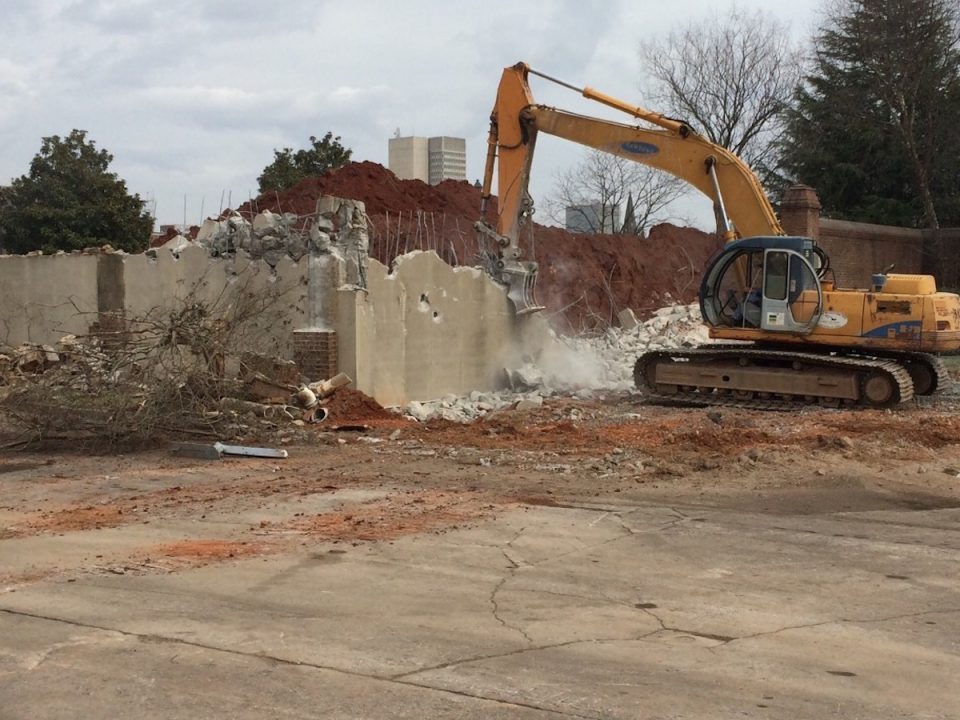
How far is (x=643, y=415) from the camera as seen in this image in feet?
50.3

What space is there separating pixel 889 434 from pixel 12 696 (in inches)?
410

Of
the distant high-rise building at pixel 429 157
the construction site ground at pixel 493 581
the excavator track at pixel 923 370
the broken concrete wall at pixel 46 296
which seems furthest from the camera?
the distant high-rise building at pixel 429 157

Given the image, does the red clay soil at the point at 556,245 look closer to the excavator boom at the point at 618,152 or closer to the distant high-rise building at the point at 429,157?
the excavator boom at the point at 618,152

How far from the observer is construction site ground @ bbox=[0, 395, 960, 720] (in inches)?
186

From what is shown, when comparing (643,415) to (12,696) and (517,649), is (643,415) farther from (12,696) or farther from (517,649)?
(12,696)

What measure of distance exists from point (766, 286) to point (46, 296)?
496 inches

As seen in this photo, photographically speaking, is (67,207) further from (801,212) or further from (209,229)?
(801,212)

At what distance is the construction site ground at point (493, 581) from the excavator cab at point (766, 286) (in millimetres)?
3954

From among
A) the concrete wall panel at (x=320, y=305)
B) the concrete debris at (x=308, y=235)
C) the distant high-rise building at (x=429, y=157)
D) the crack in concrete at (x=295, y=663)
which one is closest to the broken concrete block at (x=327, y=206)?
the concrete debris at (x=308, y=235)

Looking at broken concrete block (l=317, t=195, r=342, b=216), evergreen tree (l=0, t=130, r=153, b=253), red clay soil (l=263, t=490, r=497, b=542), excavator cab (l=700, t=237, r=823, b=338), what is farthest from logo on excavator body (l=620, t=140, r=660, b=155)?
evergreen tree (l=0, t=130, r=153, b=253)

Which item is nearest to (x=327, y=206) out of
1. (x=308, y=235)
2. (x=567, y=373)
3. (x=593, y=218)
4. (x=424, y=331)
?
(x=308, y=235)

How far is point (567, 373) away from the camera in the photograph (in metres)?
19.3

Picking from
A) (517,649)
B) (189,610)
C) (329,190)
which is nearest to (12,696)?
(189,610)

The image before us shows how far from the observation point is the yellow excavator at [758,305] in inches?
607
